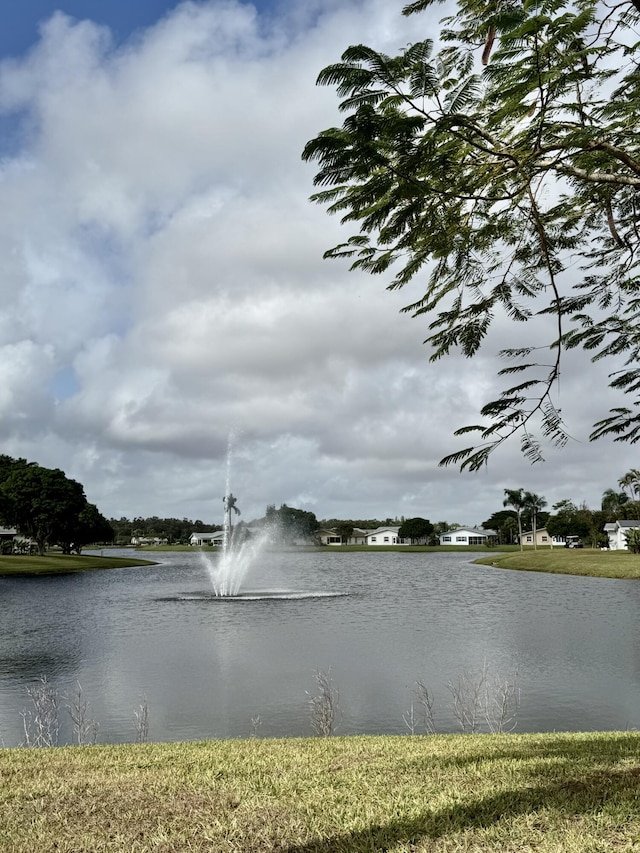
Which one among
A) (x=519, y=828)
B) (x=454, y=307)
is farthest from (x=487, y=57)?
(x=519, y=828)

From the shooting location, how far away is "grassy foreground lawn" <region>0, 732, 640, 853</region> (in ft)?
13.1

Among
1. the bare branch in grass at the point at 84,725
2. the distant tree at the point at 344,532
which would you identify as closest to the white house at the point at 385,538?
the distant tree at the point at 344,532

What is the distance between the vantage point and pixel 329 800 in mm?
4805

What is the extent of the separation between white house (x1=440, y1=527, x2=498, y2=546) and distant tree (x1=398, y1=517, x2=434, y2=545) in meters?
6.82

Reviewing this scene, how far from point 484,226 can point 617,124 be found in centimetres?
135

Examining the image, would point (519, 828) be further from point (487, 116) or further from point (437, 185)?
point (487, 116)

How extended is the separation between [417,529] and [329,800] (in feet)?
495

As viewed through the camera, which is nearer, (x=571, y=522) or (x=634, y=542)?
(x=634, y=542)

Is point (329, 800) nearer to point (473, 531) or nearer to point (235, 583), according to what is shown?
point (235, 583)

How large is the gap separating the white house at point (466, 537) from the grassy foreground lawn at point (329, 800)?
6051 inches

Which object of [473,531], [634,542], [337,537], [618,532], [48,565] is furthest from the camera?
[337,537]

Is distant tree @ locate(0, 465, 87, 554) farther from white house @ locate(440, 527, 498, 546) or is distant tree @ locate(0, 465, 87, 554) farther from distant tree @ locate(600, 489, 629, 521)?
white house @ locate(440, 527, 498, 546)

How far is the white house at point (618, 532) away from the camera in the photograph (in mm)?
89662

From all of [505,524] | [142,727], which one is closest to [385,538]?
[505,524]
